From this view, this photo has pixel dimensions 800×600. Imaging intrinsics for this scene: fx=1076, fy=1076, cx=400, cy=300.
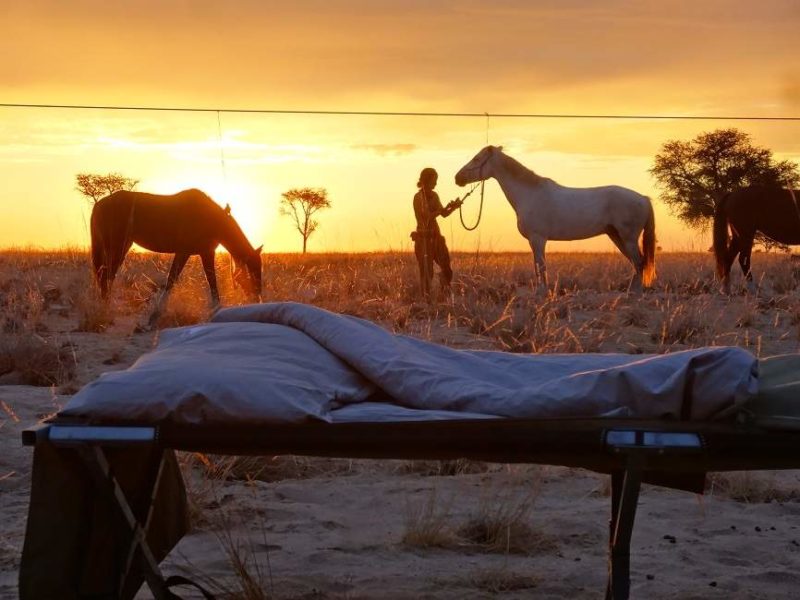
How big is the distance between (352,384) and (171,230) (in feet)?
29.2

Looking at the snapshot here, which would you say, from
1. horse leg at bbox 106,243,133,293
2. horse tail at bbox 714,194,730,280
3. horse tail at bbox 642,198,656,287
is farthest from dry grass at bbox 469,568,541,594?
horse tail at bbox 642,198,656,287

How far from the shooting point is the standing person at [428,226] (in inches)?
436

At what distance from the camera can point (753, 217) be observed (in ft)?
47.0

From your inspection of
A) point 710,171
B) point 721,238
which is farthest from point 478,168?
point 710,171

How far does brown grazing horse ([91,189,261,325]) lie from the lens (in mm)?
11102

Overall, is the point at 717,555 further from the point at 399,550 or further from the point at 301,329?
the point at 301,329

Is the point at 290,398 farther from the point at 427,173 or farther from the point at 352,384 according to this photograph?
the point at 427,173

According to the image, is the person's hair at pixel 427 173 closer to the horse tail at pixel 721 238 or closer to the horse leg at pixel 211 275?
the horse leg at pixel 211 275

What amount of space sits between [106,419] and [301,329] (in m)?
0.77

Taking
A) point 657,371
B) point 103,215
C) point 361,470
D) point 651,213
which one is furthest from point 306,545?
point 651,213

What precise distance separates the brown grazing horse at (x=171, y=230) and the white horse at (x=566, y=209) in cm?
357

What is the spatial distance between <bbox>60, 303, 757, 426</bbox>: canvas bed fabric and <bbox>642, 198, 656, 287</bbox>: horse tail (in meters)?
11.1

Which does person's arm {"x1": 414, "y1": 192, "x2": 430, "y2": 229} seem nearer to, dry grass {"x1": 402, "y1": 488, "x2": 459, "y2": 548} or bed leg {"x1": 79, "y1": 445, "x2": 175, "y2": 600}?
dry grass {"x1": 402, "y1": 488, "x2": 459, "y2": 548}

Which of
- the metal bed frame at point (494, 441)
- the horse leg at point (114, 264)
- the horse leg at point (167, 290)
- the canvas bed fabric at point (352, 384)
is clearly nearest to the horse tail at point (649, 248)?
the horse leg at point (167, 290)
